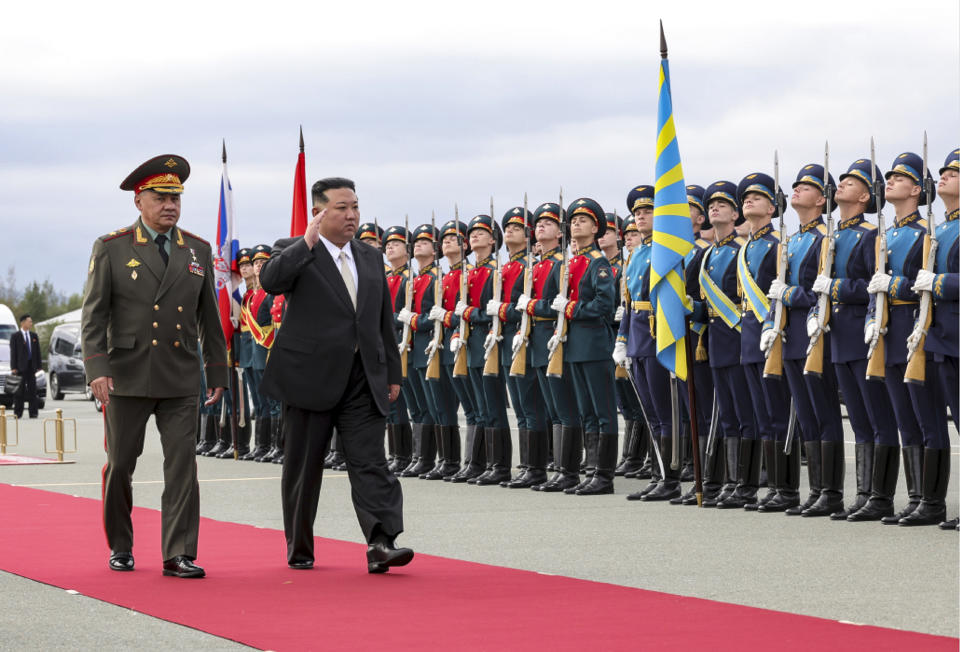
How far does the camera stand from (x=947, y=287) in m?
9.02

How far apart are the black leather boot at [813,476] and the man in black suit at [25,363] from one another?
70.7ft

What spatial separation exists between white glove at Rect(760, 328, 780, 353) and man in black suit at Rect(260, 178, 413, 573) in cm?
337

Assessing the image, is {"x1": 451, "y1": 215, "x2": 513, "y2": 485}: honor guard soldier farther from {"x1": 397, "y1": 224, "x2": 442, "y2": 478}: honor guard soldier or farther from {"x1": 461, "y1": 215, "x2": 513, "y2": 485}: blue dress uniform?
{"x1": 397, "y1": 224, "x2": 442, "y2": 478}: honor guard soldier

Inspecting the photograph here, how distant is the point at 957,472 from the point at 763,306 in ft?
14.9

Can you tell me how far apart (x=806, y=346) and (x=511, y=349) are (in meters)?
3.42

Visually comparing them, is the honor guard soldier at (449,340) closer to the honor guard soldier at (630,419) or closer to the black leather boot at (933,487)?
the honor guard soldier at (630,419)

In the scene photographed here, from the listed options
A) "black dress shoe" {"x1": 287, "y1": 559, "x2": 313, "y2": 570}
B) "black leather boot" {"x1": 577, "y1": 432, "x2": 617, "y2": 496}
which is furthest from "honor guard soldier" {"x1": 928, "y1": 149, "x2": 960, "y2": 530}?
"black dress shoe" {"x1": 287, "y1": 559, "x2": 313, "y2": 570}

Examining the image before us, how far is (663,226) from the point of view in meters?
11.1

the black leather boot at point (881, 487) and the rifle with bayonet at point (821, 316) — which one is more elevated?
the rifle with bayonet at point (821, 316)

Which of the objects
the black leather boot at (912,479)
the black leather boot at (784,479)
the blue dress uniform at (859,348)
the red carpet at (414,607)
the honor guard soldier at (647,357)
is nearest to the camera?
the red carpet at (414,607)

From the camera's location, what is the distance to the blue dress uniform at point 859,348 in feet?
32.2

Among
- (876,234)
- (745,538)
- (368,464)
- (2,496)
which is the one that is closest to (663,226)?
(876,234)

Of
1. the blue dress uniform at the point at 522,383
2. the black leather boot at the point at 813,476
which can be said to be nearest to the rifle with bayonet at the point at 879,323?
the black leather boot at the point at 813,476

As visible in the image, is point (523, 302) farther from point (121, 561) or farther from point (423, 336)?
point (121, 561)
